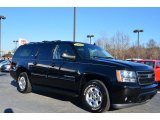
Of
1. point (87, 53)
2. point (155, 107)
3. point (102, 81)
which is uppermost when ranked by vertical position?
point (87, 53)

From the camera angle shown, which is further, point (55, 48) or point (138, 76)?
point (55, 48)

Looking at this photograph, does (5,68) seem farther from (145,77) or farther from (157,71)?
(145,77)

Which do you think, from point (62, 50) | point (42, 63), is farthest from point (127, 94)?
point (42, 63)

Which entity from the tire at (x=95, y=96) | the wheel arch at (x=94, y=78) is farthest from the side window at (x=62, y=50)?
the tire at (x=95, y=96)

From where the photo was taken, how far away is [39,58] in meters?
9.90

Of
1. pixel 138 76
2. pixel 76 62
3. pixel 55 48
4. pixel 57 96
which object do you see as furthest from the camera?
pixel 57 96

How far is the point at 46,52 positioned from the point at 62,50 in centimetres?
87

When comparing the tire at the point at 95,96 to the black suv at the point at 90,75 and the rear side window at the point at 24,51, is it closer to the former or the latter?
the black suv at the point at 90,75

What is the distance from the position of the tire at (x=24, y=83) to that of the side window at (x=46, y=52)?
109 cm

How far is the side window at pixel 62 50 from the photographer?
8.69 metres

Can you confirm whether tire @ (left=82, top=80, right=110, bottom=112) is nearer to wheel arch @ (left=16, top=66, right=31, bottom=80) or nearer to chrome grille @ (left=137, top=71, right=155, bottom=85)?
chrome grille @ (left=137, top=71, right=155, bottom=85)

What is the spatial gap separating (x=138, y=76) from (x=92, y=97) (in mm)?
1304
